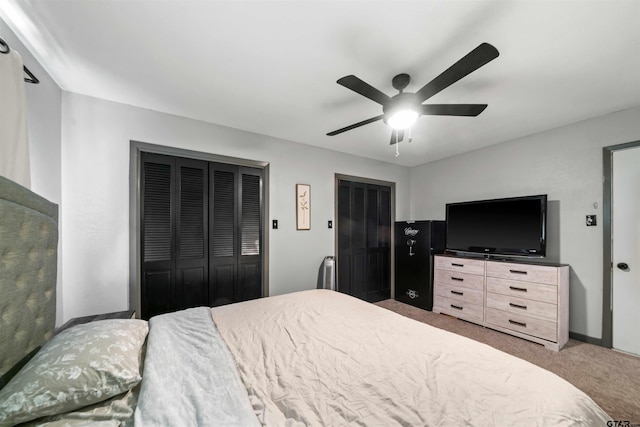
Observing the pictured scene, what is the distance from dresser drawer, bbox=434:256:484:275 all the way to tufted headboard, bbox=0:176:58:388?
401 centimetres

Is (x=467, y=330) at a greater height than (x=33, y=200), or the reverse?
(x=33, y=200)

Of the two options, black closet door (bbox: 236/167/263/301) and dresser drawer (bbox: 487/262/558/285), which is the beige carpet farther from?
black closet door (bbox: 236/167/263/301)

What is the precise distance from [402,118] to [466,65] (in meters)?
0.50

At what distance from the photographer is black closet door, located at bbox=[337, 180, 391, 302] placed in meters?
3.80

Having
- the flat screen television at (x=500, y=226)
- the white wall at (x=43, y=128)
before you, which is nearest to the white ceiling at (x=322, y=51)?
the white wall at (x=43, y=128)

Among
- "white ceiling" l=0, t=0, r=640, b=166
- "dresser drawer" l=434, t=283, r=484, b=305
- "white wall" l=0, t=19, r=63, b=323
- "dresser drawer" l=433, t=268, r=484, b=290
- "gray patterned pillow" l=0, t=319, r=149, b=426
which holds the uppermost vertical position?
"white ceiling" l=0, t=0, r=640, b=166

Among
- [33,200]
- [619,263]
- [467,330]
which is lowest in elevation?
[467,330]

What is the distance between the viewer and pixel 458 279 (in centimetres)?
336

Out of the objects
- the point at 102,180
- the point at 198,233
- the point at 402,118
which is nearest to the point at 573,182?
the point at 402,118

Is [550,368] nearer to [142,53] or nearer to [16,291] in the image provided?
[16,291]

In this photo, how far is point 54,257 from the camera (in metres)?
1.34

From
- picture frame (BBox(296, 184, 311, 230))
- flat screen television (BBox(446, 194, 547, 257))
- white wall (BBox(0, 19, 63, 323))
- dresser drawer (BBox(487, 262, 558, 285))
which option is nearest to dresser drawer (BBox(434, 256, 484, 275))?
dresser drawer (BBox(487, 262, 558, 285))

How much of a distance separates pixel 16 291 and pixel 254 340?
108 centimetres

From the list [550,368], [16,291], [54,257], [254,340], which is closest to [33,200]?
[54,257]
